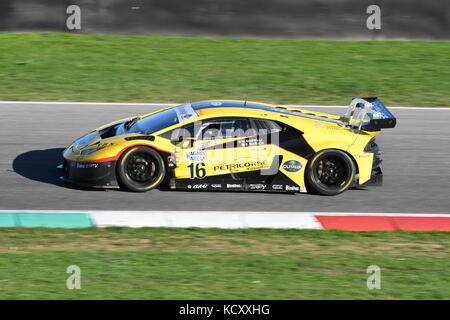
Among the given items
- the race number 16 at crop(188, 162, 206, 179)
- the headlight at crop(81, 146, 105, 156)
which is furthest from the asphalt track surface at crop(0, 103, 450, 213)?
the headlight at crop(81, 146, 105, 156)

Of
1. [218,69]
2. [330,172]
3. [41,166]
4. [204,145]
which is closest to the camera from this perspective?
[204,145]

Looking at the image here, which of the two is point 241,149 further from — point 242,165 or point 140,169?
point 140,169

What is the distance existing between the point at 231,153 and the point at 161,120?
1.13m

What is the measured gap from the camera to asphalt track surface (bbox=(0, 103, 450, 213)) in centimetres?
1029

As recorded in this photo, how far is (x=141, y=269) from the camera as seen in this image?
7773 millimetres

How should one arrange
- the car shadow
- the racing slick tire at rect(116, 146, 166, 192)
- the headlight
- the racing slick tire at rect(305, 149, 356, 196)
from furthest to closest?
the car shadow, the racing slick tire at rect(305, 149, 356, 196), the headlight, the racing slick tire at rect(116, 146, 166, 192)

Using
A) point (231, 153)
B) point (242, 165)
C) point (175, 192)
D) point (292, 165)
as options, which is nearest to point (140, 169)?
point (175, 192)

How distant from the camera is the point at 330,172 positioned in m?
10.7

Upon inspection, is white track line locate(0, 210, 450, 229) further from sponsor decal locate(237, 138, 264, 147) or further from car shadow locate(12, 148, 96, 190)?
car shadow locate(12, 148, 96, 190)

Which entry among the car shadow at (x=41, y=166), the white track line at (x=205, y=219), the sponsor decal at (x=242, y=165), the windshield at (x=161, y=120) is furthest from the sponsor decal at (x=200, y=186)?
the car shadow at (x=41, y=166)

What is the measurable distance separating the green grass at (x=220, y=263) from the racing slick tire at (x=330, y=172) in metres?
1.40

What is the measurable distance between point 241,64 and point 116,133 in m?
7.15

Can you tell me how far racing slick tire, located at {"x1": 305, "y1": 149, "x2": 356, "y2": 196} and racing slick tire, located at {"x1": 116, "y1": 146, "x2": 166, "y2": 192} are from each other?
205 cm
